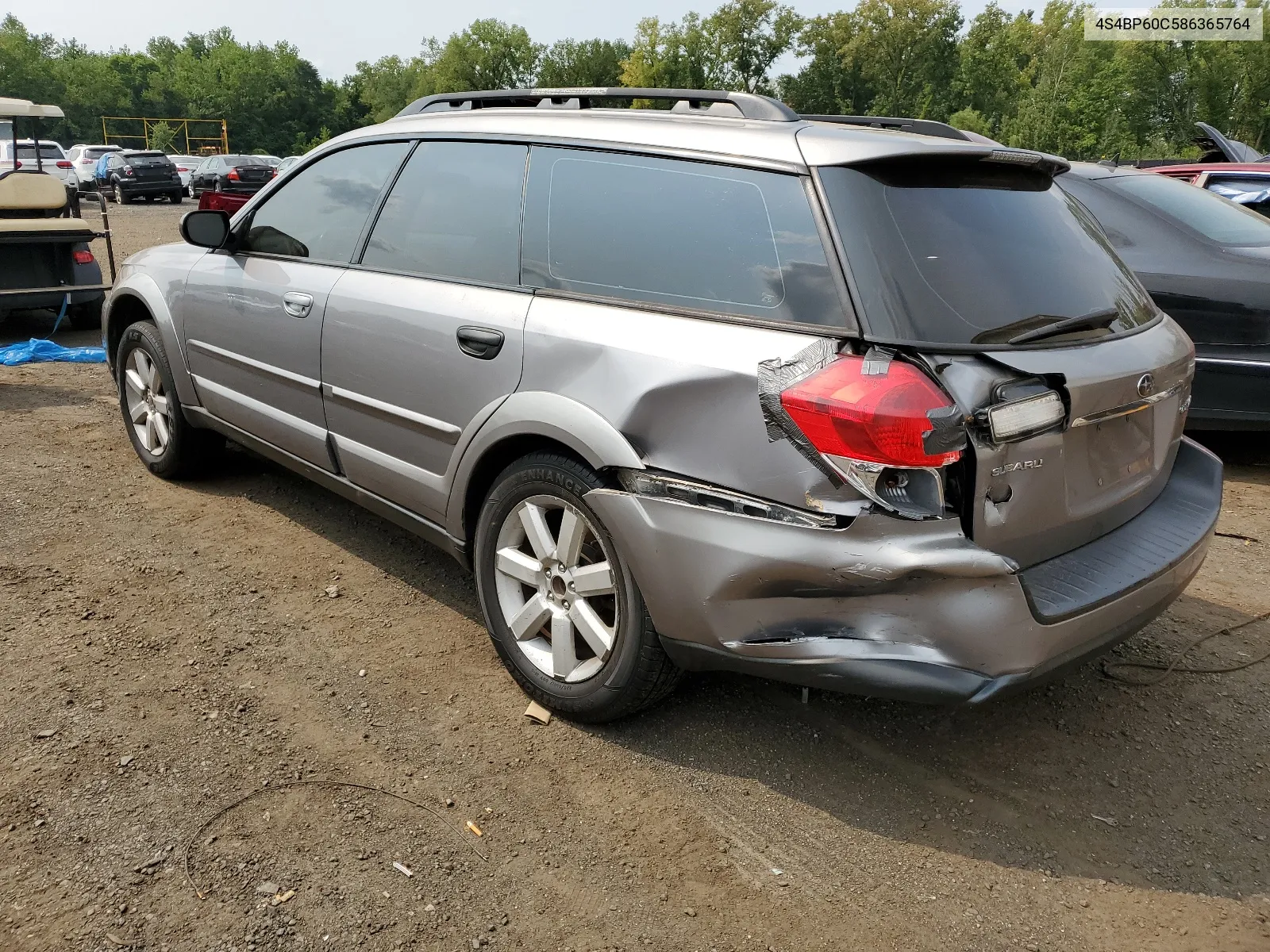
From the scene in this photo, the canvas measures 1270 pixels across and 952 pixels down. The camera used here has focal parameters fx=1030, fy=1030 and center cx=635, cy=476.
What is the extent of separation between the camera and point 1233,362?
17.8 feet

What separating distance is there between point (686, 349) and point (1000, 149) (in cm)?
109

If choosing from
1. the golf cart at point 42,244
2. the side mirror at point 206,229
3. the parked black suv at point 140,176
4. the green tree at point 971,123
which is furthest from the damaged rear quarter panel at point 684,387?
the green tree at point 971,123

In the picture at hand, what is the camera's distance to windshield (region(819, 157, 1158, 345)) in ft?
8.07

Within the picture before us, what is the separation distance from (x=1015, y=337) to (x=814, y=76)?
85961mm

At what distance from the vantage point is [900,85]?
253ft

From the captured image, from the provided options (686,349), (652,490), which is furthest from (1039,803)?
(686,349)

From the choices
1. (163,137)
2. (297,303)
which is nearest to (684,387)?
(297,303)

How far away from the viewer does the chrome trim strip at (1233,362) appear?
5.33 metres

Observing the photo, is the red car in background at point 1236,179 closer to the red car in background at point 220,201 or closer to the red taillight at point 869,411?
the red taillight at point 869,411

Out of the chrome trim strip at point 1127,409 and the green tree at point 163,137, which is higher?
the green tree at point 163,137

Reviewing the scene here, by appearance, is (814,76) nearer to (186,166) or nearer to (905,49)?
(905,49)

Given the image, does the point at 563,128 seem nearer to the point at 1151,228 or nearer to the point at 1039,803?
the point at 1039,803

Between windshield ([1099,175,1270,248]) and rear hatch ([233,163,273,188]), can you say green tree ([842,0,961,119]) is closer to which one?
rear hatch ([233,163,273,188])

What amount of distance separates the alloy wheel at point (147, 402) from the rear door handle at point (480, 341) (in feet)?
7.89
